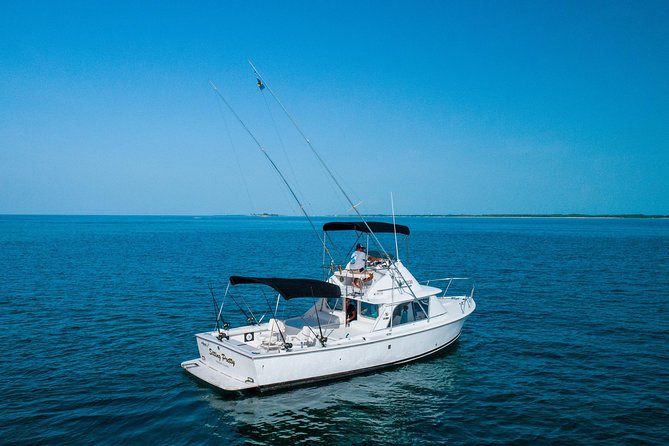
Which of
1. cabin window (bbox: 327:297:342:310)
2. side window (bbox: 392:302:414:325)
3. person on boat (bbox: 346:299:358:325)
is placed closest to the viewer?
side window (bbox: 392:302:414:325)

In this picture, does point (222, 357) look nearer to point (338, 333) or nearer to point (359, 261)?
point (338, 333)

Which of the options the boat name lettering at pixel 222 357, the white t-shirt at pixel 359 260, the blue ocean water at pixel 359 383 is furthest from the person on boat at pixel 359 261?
the boat name lettering at pixel 222 357

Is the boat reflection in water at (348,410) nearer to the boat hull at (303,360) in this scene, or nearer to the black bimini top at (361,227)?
the boat hull at (303,360)

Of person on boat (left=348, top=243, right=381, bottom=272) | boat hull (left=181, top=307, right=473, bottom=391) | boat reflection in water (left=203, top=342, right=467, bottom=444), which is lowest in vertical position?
boat reflection in water (left=203, top=342, right=467, bottom=444)

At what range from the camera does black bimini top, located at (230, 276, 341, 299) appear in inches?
518

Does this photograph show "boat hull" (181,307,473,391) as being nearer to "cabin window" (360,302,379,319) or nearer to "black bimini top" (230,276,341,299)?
"cabin window" (360,302,379,319)

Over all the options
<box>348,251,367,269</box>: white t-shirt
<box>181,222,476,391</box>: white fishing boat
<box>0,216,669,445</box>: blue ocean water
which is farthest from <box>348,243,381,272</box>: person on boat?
<box>0,216,669,445</box>: blue ocean water

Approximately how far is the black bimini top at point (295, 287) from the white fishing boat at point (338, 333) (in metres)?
0.03

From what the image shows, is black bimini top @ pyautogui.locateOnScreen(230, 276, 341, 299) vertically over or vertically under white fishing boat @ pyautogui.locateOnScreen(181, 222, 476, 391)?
over

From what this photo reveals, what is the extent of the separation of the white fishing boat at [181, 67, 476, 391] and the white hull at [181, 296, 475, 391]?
0.09ft

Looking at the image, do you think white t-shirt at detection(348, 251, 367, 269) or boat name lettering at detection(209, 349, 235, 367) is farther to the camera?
white t-shirt at detection(348, 251, 367, 269)

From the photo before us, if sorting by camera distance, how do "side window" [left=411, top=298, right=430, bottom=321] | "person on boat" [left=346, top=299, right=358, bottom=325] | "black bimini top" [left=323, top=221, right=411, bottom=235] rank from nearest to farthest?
"person on boat" [left=346, top=299, right=358, bottom=325], "side window" [left=411, top=298, right=430, bottom=321], "black bimini top" [left=323, top=221, right=411, bottom=235]

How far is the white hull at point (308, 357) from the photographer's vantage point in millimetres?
12383

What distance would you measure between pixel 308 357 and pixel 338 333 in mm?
2380
